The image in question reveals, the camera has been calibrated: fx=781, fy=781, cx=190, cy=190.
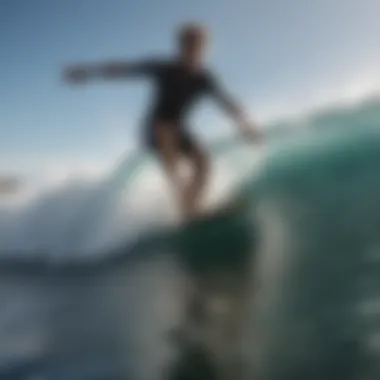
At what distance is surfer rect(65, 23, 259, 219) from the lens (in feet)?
3.89

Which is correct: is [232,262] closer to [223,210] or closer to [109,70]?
[223,210]

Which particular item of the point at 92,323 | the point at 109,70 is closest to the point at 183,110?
the point at 109,70

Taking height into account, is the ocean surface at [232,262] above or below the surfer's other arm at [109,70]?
below

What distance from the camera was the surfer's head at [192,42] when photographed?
3.92 ft

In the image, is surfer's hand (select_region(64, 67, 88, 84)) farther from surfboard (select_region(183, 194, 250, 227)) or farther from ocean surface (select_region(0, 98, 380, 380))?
surfboard (select_region(183, 194, 250, 227))

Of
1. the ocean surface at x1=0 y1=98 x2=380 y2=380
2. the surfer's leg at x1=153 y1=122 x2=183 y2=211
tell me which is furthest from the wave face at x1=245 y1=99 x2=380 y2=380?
the surfer's leg at x1=153 y1=122 x2=183 y2=211

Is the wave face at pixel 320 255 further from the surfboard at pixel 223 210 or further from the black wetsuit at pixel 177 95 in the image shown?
the black wetsuit at pixel 177 95

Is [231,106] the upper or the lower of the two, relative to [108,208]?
upper

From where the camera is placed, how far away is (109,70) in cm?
123

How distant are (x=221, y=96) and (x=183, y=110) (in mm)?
62

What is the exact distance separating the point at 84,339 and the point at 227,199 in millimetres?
305

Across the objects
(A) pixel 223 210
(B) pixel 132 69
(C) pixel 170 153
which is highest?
(B) pixel 132 69

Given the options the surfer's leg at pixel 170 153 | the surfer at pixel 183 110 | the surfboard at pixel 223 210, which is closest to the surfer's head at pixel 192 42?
the surfer at pixel 183 110

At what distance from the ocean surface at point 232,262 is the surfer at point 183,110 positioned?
0.08 feet
